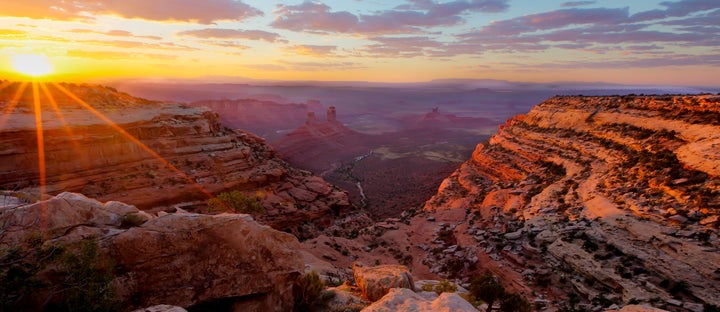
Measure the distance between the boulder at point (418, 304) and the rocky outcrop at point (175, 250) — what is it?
11.3 ft

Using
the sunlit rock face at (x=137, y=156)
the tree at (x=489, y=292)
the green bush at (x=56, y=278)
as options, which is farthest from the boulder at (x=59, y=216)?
the sunlit rock face at (x=137, y=156)

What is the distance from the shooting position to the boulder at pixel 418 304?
27.3ft

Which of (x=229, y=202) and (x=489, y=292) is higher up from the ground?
(x=489, y=292)

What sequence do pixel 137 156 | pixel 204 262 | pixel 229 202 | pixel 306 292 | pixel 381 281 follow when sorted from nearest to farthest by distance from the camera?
1. pixel 204 262
2. pixel 306 292
3. pixel 381 281
4. pixel 229 202
5. pixel 137 156

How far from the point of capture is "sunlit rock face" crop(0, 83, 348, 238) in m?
26.4

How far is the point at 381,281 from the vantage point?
1155 cm

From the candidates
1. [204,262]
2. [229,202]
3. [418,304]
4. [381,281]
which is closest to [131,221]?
[204,262]

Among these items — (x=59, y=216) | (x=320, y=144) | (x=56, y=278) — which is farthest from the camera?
(x=320, y=144)

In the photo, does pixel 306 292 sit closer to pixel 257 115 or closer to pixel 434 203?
pixel 434 203

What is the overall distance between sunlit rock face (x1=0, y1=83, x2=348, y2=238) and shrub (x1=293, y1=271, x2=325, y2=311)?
21228mm

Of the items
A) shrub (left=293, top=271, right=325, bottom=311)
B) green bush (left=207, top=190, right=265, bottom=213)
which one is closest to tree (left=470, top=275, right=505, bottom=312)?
shrub (left=293, top=271, right=325, bottom=311)

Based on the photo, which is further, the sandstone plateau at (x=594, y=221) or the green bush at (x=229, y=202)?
the green bush at (x=229, y=202)

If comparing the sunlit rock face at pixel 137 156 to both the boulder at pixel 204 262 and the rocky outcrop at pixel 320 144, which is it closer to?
the boulder at pixel 204 262

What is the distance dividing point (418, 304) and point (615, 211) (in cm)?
1513
